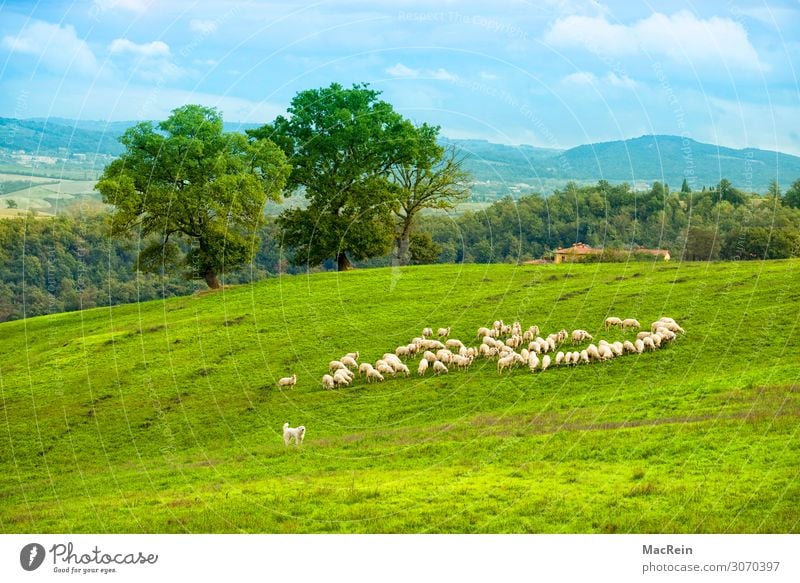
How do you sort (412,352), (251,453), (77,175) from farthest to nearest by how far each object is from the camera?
1. (77,175)
2. (412,352)
3. (251,453)

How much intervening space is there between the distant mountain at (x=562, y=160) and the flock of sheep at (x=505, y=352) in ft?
112

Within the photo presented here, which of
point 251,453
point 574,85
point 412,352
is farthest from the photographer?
point 574,85

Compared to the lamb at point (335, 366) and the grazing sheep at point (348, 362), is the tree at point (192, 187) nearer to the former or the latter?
the grazing sheep at point (348, 362)

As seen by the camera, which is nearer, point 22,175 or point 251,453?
point 251,453

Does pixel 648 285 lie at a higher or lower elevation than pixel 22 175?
lower

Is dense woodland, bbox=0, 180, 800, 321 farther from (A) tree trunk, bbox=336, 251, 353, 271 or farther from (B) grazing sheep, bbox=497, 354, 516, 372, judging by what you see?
(B) grazing sheep, bbox=497, 354, 516, 372

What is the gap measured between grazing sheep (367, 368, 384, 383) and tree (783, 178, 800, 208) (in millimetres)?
61617

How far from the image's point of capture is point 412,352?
42.6 meters

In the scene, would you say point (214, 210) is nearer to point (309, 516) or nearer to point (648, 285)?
point (648, 285)

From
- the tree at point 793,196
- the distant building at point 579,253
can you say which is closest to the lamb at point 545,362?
the distant building at point 579,253

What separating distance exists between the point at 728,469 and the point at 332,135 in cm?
4889

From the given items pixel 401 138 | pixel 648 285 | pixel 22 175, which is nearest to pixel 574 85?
pixel 648 285

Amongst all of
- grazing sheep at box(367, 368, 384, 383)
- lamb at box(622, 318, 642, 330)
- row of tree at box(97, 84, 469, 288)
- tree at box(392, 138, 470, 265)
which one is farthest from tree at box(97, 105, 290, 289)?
lamb at box(622, 318, 642, 330)

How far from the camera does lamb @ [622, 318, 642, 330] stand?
4347 centimetres
